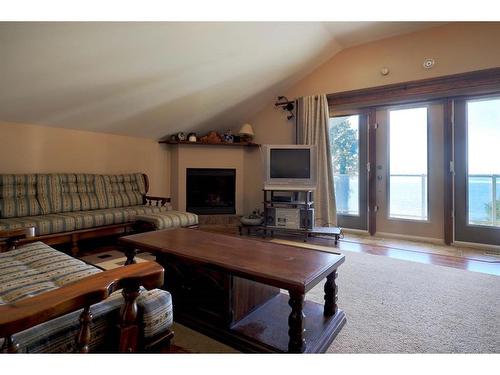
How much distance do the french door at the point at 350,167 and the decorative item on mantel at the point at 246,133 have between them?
4.37 ft

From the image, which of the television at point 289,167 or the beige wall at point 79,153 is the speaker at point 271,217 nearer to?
the television at point 289,167

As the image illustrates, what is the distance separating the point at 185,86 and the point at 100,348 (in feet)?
10.1

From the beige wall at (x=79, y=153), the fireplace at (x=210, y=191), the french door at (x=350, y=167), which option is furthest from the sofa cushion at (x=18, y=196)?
the french door at (x=350, y=167)

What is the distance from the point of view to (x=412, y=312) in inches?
66.0

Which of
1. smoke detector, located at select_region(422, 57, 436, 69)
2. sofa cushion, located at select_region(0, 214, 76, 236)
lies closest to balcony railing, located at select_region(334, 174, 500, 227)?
smoke detector, located at select_region(422, 57, 436, 69)

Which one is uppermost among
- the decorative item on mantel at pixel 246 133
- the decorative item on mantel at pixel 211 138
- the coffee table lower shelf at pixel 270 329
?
the decorative item on mantel at pixel 246 133

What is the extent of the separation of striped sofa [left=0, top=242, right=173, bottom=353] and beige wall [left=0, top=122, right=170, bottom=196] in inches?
84.1

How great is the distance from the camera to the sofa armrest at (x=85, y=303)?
0.60 metres

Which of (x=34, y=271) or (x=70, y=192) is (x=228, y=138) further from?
(x=34, y=271)

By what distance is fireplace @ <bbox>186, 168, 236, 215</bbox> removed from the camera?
456 cm

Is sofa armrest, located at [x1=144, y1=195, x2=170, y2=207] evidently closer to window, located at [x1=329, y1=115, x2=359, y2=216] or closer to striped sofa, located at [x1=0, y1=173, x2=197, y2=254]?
striped sofa, located at [x1=0, y1=173, x2=197, y2=254]

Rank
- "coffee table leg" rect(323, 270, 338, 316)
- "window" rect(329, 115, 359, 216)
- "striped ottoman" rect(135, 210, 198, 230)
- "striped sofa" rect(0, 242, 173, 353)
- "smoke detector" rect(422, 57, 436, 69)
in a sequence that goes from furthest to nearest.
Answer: "window" rect(329, 115, 359, 216) → "smoke detector" rect(422, 57, 436, 69) → "striped ottoman" rect(135, 210, 198, 230) → "coffee table leg" rect(323, 270, 338, 316) → "striped sofa" rect(0, 242, 173, 353)

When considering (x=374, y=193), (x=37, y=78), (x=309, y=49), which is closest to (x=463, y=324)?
(x=374, y=193)

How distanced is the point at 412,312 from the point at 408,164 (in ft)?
8.38
